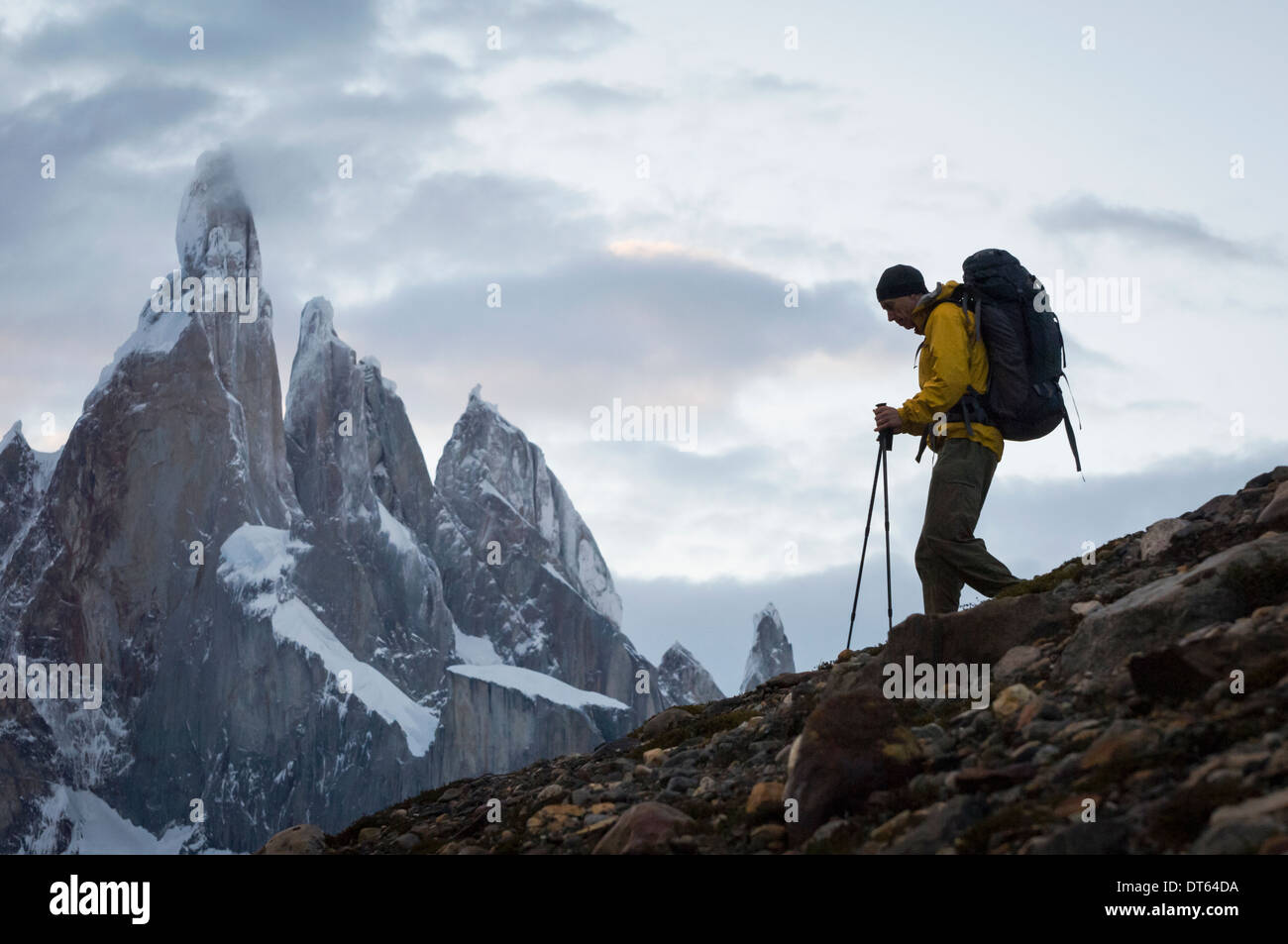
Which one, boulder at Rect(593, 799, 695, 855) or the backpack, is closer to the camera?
boulder at Rect(593, 799, 695, 855)

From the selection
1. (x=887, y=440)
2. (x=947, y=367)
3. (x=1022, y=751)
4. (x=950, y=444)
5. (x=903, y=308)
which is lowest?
(x=1022, y=751)

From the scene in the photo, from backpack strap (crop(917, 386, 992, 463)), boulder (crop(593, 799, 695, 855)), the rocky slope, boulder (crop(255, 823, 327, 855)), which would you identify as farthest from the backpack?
boulder (crop(255, 823, 327, 855))

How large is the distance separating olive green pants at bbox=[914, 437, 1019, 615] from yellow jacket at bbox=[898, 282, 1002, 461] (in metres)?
0.16

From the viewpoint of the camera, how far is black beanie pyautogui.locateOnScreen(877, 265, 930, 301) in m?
14.7

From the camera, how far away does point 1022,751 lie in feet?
31.1

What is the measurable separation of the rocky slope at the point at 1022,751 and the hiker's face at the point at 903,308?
131 inches

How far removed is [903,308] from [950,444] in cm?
170

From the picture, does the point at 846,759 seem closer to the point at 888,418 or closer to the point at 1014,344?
the point at 888,418

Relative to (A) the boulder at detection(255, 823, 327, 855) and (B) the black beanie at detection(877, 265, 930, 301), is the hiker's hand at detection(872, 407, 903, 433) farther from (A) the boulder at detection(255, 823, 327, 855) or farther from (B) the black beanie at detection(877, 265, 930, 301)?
(A) the boulder at detection(255, 823, 327, 855)

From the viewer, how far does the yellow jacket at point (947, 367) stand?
541 inches

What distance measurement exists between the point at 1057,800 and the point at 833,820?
5.84 ft

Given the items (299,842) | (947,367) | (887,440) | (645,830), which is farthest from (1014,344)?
(299,842)

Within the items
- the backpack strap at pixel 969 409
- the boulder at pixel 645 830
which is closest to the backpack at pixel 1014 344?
the backpack strap at pixel 969 409
